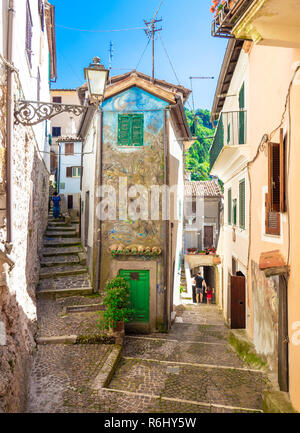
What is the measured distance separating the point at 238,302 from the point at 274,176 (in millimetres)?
4893

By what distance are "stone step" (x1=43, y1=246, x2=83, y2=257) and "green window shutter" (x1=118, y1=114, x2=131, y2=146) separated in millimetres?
6481

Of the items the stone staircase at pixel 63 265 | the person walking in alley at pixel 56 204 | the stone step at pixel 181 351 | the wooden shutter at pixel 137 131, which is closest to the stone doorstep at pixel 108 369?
the stone step at pixel 181 351

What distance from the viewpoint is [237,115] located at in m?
10.3

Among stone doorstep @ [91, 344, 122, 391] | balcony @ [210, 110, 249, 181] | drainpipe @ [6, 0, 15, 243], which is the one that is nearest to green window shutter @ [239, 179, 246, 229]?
balcony @ [210, 110, 249, 181]

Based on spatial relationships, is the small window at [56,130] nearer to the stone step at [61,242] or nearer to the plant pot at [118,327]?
the stone step at [61,242]

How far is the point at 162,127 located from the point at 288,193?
6492 mm

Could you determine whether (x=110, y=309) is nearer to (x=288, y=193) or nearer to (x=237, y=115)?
(x=288, y=193)

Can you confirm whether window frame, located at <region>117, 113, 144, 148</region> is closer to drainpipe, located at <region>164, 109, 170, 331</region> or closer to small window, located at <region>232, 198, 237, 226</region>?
drainpipe, located at <region>164, 109, 170, 331</region>

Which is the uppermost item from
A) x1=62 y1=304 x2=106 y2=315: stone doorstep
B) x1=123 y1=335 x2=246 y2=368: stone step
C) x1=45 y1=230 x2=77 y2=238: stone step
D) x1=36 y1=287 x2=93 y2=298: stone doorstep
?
x1=45 y1=230 x2=77 y2=238: stone step

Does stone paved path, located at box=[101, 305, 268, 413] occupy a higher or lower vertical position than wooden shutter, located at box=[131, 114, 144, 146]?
lower

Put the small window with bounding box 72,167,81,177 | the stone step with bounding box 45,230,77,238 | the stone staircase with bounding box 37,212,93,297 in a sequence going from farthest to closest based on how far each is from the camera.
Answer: the small window with bounding box 72,167,81,177
the stone step with bounding box 45,230,77,238
the stone staircase with bounding box 37,212,93,297

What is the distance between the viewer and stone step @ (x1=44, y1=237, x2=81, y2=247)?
1518 centimetres

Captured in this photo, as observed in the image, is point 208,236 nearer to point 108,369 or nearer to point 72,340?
point 72,340

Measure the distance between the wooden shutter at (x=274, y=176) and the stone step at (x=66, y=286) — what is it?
7.55 metres
